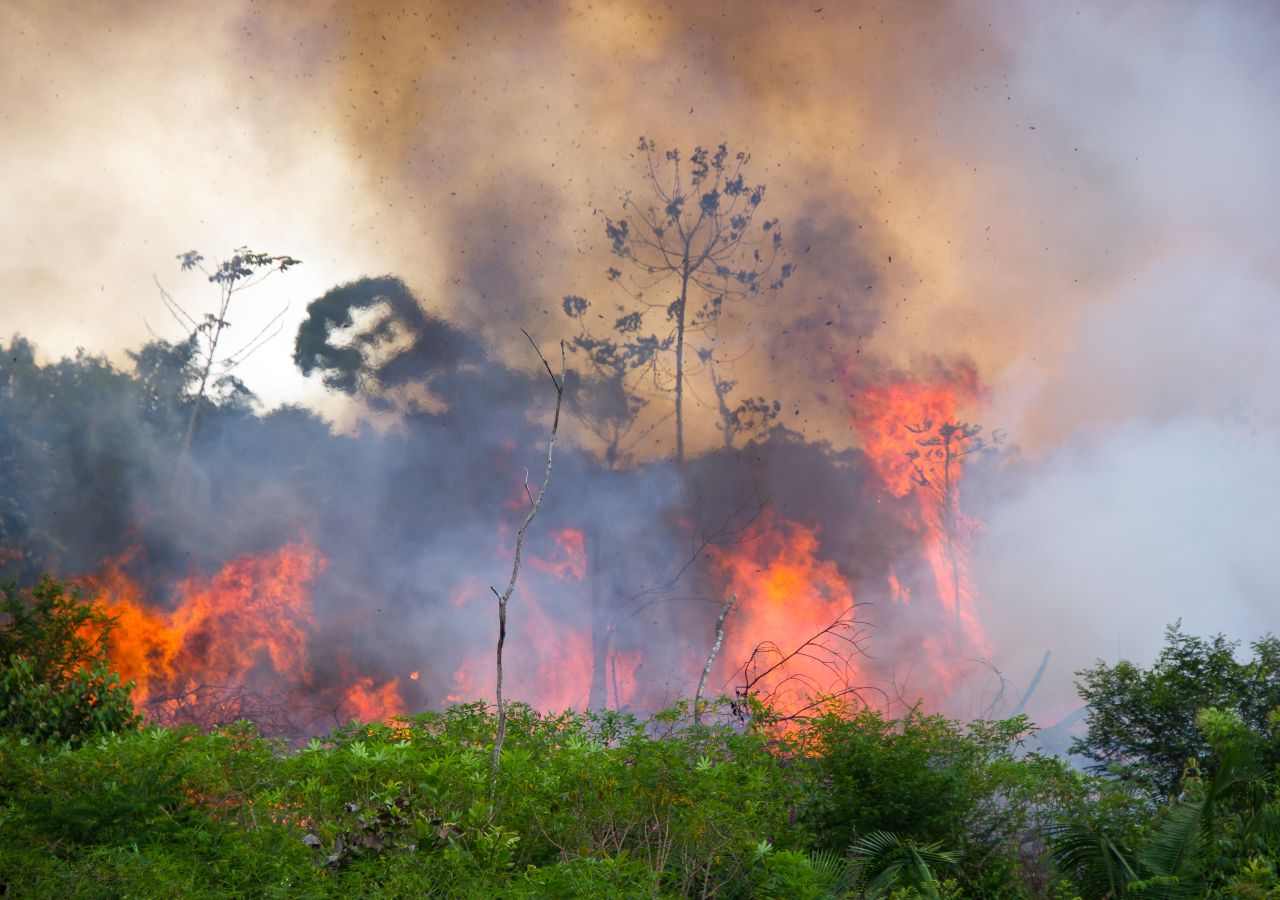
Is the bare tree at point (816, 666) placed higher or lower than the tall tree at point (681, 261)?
lower

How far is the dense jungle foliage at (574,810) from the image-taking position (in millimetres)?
5074

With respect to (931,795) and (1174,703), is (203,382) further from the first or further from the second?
(1174,703)

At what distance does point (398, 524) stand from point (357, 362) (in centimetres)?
275

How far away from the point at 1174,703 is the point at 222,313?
14551 millimetres

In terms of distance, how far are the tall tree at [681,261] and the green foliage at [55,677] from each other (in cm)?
1019

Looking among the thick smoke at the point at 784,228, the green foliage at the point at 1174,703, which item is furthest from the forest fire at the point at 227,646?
the green foliage at the point at 1174,703

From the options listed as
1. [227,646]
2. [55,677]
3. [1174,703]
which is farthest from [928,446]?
[55,677]

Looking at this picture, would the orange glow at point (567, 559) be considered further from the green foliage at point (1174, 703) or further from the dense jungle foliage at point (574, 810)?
the dense jungle foliage at point (574, 810)

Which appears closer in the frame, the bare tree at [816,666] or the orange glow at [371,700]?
the orange glow at [371,700]

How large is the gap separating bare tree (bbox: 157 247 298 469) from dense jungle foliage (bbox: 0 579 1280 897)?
769 centimetres

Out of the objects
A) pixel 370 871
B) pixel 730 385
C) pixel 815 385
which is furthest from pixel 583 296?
pixel 370 871

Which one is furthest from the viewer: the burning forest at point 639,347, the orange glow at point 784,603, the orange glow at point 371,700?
the orange glow at point 784,603

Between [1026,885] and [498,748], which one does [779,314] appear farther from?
[498,748]

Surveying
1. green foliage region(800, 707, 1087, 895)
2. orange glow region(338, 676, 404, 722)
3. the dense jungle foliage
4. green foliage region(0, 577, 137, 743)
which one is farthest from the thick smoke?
green foliage region(800, 707, 1087, 895)
